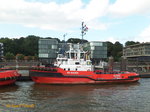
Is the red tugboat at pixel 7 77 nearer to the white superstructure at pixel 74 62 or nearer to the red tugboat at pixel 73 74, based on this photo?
the red tugboat at pixel 73 74

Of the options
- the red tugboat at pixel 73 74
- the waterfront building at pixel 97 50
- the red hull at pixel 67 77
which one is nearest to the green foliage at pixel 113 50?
the waterfront building at pixel 97 50

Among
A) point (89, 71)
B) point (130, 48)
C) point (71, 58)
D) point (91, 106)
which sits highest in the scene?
point (130, 48)

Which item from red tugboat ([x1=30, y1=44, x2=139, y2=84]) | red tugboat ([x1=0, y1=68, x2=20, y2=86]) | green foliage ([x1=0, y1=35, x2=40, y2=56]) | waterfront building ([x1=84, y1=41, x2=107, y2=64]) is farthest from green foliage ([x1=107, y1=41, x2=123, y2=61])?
red tugboat ([x1=0, y1=68, x2=20, y2=86])

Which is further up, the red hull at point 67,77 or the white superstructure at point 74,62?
the white superstructure at point 74,62

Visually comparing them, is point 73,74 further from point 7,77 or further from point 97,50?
point 97,50

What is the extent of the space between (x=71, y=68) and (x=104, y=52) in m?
56.7

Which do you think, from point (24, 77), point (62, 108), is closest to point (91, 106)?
point (62, 108)

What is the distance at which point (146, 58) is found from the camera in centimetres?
7781

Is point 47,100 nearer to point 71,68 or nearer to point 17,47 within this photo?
point 71,68

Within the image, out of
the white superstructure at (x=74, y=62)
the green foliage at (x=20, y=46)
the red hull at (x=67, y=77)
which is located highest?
the green foliage at (x=20, y=46)

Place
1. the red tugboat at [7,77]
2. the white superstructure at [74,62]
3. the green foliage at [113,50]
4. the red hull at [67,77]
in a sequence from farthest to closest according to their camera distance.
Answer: the green foliage at [113,50]
the white superstructure at [74,62]
the red hull at [67,77]
the red tugboat at [7,77]

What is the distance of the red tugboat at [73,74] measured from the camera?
25.8 metres

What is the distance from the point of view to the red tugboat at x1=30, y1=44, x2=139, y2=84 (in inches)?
1016

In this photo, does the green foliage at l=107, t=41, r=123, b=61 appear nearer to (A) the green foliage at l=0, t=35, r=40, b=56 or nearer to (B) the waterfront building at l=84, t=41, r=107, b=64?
(B) the waterfront building at l=84, t=41, r=107, b=64
